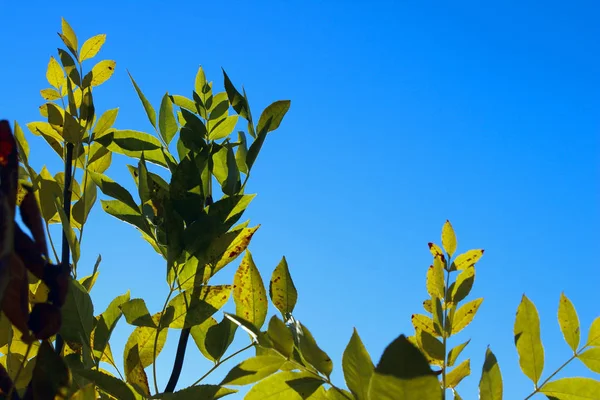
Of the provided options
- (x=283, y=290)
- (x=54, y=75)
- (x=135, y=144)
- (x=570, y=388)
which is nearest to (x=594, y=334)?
(x=570, y=388)

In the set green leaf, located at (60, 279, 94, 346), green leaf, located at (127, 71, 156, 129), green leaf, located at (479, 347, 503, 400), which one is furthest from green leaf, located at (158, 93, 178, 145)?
green leaf, located at (479, 347, 503, 400)

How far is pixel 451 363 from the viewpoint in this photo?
1.06m

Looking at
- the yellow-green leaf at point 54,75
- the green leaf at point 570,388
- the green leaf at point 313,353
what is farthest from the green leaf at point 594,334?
the yellow-green leaf at point 54,75

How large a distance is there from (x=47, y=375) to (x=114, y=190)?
17.8 inches

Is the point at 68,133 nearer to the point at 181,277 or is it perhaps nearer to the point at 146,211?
the point at 146,211

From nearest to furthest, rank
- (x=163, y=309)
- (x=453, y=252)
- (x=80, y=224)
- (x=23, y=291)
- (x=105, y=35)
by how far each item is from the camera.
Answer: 1. (x=23, y=291)
2. (x=163, y=309)
3. (x=453, y=252)
4. (x=80, y=224)
5. (x=105, y=35)

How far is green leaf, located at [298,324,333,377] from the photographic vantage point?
2.54ft

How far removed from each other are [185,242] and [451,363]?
18.6 inches

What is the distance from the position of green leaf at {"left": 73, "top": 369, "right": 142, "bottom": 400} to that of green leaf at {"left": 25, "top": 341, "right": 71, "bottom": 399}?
0.10 meters

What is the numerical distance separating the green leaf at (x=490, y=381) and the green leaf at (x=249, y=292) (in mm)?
334

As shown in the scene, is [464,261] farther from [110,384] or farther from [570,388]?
[110,384]

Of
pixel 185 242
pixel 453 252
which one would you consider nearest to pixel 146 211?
pixel 185 242

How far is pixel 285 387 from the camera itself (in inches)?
32.4

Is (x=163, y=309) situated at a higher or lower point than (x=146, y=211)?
lower
